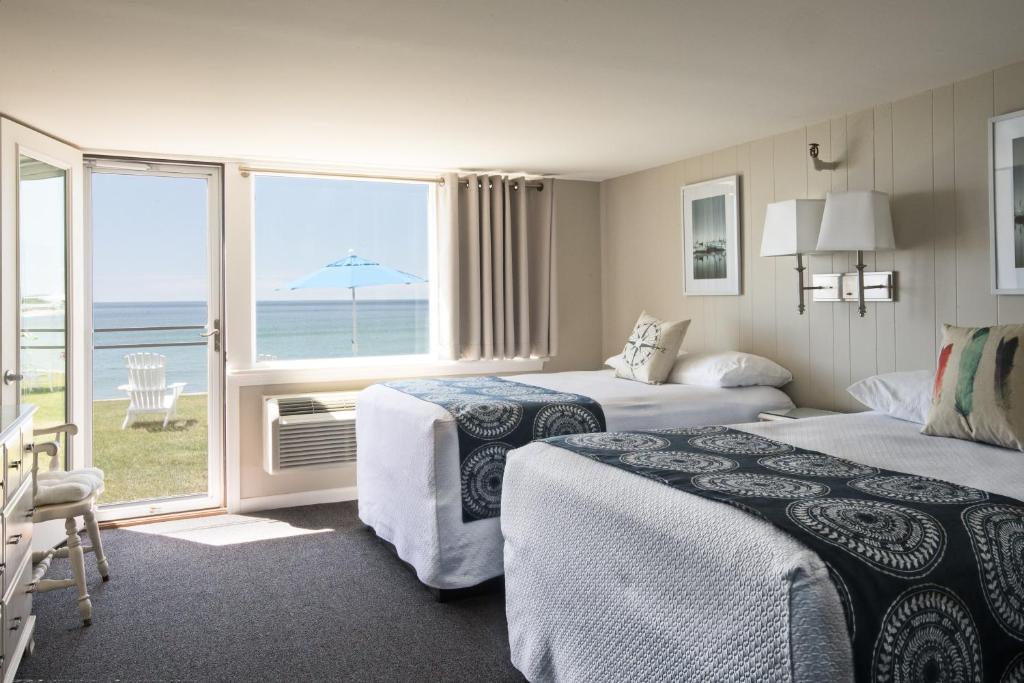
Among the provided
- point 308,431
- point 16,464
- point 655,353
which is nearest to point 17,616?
point 16,464

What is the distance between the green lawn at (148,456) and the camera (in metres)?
7.02

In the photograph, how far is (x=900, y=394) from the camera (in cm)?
295

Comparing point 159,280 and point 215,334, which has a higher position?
point 159,280

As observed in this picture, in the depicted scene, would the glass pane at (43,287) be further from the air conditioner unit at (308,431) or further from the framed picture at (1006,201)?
the framed picture at (1006,201)

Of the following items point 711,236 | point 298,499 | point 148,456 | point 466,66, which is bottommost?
point 148,456

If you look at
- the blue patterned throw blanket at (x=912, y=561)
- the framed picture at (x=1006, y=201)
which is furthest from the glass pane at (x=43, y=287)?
the framed picture at (x=1006, y=201)

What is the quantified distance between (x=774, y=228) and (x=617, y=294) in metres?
1.92

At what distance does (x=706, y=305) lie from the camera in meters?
4.73

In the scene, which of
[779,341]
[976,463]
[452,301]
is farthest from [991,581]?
[452,301]

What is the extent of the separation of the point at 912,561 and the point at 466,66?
7.35ft

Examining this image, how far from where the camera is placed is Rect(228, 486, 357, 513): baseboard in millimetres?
4684

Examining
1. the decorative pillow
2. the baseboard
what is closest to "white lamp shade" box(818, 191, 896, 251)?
the decorative pillow

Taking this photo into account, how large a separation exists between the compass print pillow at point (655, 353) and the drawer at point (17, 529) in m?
2.94

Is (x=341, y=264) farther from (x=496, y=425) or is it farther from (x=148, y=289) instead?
(x=496, y=425)
